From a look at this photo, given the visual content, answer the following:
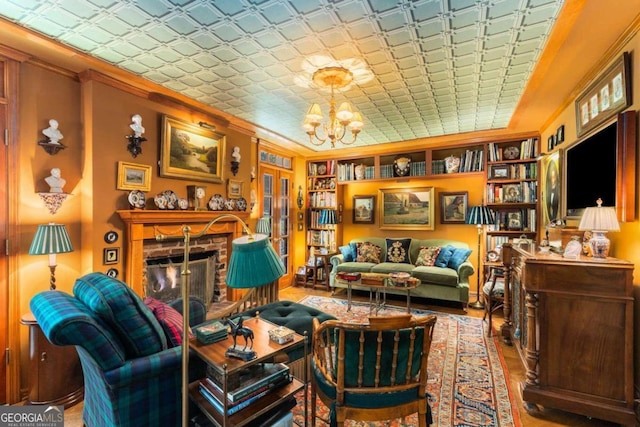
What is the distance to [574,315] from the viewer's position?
2.00 m

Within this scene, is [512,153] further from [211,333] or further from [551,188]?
[211,333]

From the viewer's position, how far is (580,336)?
198 cm

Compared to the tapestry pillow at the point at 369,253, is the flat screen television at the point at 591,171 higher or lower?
higher

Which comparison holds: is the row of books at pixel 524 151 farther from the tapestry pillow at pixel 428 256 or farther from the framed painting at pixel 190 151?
the framed painting at pixel 190 151

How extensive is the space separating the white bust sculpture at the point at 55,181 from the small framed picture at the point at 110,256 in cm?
62

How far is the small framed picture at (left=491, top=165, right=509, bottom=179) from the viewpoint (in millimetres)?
4531

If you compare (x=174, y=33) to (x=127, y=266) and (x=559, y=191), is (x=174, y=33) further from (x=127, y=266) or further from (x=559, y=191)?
(x=559, y=191)

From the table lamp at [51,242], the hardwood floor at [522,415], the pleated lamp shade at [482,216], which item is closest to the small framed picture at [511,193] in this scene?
the pleated lamp shade at [482,216]

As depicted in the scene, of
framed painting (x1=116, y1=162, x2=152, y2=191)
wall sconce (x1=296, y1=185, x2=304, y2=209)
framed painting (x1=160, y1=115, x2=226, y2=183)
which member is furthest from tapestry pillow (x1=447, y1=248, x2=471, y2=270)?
framed painting (x1=116, y1=162, x2=152, y2=191)

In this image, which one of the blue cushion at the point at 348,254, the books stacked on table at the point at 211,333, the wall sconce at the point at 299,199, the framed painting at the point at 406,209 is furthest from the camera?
the wall sconce at the point at 299,199

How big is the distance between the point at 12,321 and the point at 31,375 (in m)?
0.48

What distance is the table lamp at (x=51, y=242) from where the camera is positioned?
2139 mm

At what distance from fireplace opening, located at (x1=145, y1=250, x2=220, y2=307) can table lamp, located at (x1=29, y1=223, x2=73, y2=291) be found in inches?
34.6

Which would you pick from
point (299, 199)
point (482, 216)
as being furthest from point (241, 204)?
point (482, 216)
